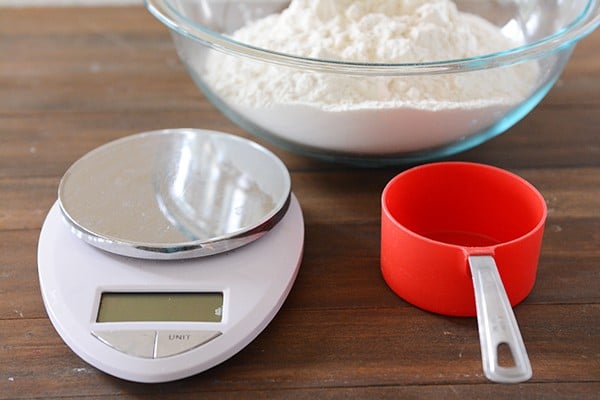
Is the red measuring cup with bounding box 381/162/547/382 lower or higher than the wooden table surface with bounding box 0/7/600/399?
higher

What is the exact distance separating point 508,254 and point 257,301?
0.65ft

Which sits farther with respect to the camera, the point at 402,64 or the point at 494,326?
the point at 402,64

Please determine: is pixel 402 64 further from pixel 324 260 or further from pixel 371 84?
pixel 324 260

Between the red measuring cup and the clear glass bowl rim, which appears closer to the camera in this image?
the red measuring cup

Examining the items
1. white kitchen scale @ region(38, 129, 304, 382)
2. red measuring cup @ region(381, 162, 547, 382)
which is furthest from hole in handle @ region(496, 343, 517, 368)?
white kitchen scale @ region(38, 129, 304, 382)

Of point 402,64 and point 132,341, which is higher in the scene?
point 402,64

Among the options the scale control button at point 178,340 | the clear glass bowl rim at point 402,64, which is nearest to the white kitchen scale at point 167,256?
the scale control button at point 178,340

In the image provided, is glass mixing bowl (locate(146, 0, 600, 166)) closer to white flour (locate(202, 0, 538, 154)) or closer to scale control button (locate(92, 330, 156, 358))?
white flour (locate(202, 0, 538, 154))

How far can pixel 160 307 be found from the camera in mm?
609

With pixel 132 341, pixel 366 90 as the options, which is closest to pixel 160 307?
pixel 132 341

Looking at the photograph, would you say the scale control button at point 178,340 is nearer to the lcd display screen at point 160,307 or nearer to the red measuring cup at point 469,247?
the lcd display screen at point 160,307

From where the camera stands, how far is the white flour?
2.41ft

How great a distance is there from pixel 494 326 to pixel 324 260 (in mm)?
218

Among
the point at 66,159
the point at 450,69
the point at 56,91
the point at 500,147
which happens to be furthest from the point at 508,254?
the point at 56,91
